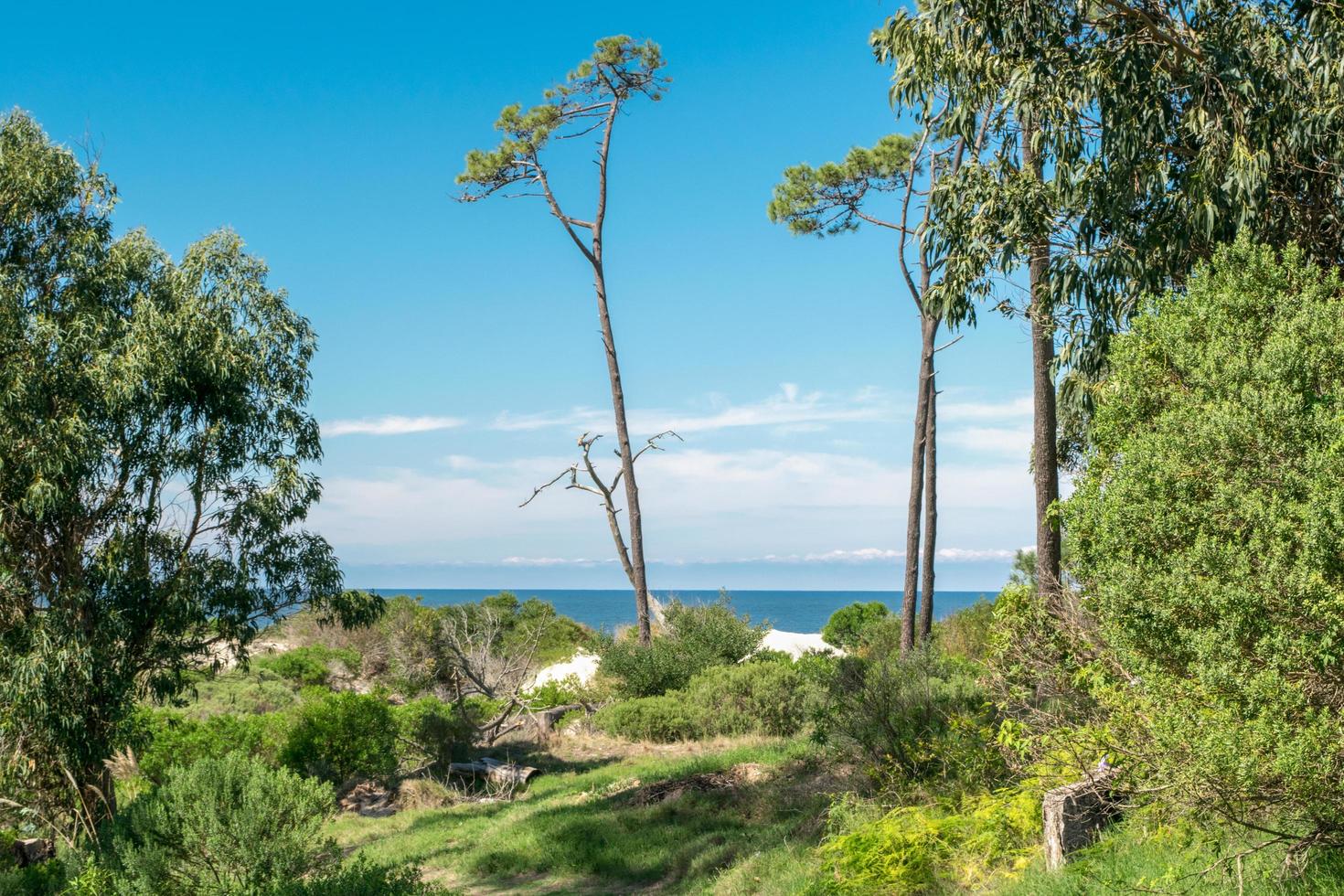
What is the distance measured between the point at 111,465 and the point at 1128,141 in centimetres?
1016

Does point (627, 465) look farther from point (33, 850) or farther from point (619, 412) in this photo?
point (33, 850)

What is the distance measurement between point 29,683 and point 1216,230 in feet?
35.9

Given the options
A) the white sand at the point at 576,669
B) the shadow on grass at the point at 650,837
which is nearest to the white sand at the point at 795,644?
the white sand at the point at 576,669

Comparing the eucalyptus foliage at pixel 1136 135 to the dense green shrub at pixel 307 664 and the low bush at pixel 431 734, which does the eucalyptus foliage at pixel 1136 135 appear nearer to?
the low bush at pixel 431 734

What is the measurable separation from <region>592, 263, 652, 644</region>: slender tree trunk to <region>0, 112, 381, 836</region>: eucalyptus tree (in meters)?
9.60

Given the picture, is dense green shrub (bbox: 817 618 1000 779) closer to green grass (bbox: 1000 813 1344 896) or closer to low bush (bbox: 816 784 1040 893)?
low bush (bbox: 816 784 1040 893)

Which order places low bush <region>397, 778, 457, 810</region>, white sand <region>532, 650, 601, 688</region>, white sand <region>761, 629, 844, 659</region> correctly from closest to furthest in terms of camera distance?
1. low bush <region>397, 778, 457, 810</region>
2. white sand <region>532, 650, 601, 688</region>
3. white sand <region>761, 629, 844, 659</region>

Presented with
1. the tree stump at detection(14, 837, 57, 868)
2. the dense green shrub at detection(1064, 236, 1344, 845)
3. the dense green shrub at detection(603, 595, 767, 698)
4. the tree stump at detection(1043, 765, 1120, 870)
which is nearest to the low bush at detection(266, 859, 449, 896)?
the tree stump at detection(1043, 765, 1120, 870)

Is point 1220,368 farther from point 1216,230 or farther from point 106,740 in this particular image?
point 106,740

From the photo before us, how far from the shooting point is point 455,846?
11344 millimetres

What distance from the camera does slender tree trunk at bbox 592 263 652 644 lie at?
2114 cm

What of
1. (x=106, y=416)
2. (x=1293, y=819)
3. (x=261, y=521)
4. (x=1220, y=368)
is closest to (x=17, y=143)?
(x=106, y=416)

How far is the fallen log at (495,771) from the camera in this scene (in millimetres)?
14695

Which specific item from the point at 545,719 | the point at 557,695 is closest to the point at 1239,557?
the point at 545,719
